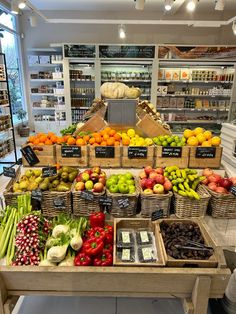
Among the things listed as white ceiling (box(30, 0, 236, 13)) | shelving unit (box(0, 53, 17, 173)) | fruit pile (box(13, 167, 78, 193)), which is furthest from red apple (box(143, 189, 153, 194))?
white ceiling (box(30, 0, 236, 13))

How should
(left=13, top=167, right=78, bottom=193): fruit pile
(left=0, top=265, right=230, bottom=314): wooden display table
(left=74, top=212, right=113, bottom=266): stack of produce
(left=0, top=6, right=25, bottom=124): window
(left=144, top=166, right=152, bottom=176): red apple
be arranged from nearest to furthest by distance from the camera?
(left=0, top=265, right=230, bottom=314): wooden display table
(left=74, top=212, right=113, bottom=266): stack of produce
(left=13, top=167, right=78, bottom=193): fruit pile
(left=144, top=166, right=152, bottom=176): red apple
(left=0, top=6, right=25, bottom=124): window

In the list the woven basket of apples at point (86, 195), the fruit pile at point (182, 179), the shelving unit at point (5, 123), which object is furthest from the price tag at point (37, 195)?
the shelving unit at point (5, 123)

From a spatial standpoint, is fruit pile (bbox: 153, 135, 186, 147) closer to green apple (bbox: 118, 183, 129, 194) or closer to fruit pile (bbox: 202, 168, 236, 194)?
fruit pile (bbox: 202, 168, 236, 194)

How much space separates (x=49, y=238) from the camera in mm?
1596

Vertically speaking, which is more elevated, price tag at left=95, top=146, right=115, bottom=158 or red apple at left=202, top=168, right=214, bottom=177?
price tag at left=95, top=146, right=115, bottom=158

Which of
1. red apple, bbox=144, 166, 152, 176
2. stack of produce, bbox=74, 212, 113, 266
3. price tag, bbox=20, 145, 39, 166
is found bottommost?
stack of produce, bbox=74, 212, 113, 266

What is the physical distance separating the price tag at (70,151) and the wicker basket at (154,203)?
756 millimetres

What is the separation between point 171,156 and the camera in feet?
7.48

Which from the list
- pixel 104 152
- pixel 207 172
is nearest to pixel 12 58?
pixel 104 152

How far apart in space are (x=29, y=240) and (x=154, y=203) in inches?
35.4

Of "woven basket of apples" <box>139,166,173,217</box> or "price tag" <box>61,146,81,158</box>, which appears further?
"price tag" <box>61,146,81,158</box>

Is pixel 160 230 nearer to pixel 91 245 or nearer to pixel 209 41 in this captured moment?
pixel 91 245

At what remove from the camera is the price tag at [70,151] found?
229cm

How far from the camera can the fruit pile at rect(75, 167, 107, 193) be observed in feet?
6.31
